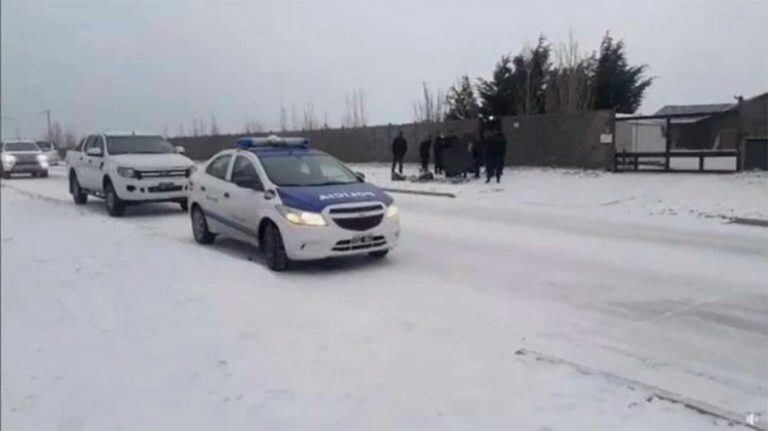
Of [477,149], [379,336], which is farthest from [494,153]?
[379,336]

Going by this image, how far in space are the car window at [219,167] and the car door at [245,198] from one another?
277 mm

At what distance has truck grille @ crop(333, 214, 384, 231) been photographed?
874 centimetres

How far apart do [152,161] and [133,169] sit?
47 centimetres

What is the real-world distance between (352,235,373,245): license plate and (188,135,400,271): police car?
0.01 meters

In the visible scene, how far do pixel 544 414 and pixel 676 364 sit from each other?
1.69 m

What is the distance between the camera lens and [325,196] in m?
8.92

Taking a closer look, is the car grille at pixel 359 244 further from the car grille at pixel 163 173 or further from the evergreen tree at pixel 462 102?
the evergreen tree at pixel 462 102

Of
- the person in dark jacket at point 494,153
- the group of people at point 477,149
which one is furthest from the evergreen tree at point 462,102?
the person in dark jacket at point 494,153

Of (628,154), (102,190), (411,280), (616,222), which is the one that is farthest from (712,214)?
(102,190)

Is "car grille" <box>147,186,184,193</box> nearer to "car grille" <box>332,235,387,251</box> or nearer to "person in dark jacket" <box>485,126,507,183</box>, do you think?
"car grille" <box>332,235,387,251</box>

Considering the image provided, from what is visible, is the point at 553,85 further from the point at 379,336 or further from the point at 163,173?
the point at 379,336

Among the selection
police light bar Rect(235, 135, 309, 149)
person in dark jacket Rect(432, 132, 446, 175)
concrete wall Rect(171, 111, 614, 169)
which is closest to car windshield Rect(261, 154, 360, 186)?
police light bar Rect(235, 135, 309, 149)

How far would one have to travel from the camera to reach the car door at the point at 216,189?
1041cm

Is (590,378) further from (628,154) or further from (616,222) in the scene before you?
(628,154)
